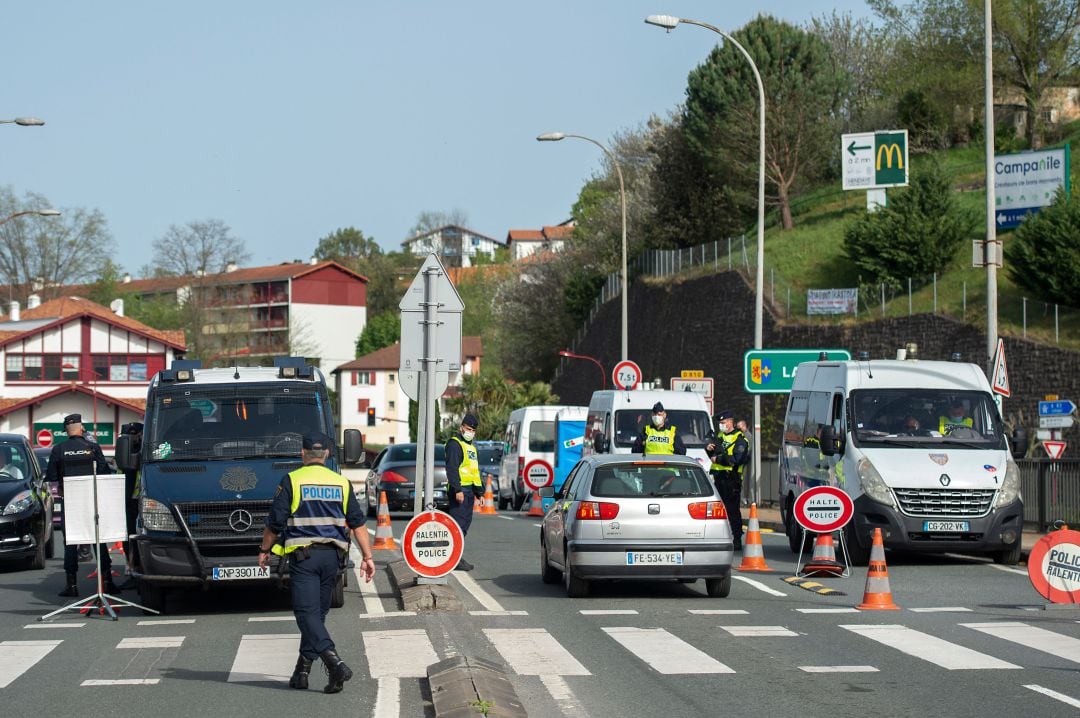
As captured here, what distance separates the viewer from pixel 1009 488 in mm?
17969

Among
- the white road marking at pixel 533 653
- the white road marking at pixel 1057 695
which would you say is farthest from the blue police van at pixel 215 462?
the white road marking at pixel 1057 695

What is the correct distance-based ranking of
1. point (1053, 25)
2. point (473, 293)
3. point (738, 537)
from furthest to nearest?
point (473, 293) → point (1053, 25) → point (738, 537)

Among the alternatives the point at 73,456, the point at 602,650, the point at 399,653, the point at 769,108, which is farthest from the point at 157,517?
the point at 769,108

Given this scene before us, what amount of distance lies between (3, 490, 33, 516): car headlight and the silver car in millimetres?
7949

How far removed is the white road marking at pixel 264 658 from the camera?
1020 centimetres

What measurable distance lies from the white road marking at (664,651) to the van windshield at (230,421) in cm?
413

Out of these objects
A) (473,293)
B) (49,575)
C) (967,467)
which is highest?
(473,293)

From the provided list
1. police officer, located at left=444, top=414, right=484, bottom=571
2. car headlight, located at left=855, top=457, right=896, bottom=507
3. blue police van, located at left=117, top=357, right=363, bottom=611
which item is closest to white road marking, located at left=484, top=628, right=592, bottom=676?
blue police van, located at left=117, top=357, right=363, bottom=611

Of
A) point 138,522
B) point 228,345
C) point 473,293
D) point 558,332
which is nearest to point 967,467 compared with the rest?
point 138,522

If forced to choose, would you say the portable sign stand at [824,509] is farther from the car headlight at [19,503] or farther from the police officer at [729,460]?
the car headlight at [19,503]

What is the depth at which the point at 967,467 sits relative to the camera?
1798 centimetres

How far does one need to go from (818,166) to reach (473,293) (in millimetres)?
66982

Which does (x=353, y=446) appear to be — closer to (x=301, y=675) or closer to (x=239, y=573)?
(x=239, y=573)

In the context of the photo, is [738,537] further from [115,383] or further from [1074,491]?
[115,383]
